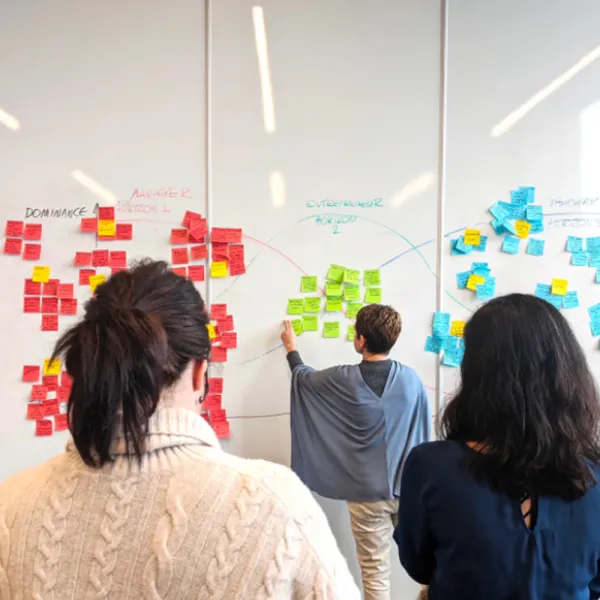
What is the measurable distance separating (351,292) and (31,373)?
1439mm

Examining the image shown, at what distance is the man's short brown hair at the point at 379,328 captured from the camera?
195cm

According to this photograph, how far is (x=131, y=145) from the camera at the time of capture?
2.15 meters

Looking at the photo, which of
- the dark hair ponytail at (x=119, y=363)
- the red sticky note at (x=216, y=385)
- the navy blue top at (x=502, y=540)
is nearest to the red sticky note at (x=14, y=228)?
the red sticky note at (x=216, y=385)

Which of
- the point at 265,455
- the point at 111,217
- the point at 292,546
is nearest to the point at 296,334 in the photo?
the point at 265,455

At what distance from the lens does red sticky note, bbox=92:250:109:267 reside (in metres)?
2.17

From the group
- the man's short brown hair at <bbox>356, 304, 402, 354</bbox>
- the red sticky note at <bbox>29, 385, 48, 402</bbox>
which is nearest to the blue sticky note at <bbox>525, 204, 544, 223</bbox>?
the man's short brown hair at <bbox>356, 304, 402, 354</bbox>

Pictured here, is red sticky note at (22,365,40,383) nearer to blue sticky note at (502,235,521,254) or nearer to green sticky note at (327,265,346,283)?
green sticky note at (327,265,346,283)

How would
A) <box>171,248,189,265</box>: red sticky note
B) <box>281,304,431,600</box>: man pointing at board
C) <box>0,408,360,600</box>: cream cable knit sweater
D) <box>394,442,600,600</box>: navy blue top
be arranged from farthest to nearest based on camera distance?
<box>171,248,189,265</box>: red sticky note < <box>281,304,431,600</box>: man pointing at board < <box>394,442,600,600</box>: navy blue top < <box>0,408,360,600</box>: cream cable knit sweater

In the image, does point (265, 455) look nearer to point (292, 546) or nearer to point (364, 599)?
point (364, 599)

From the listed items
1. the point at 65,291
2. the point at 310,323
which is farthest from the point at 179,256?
the point at 310,323

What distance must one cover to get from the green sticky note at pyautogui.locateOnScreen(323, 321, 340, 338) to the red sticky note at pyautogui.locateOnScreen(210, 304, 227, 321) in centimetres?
44

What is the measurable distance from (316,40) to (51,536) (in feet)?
6.93

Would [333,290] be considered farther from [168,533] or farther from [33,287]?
[168,533]

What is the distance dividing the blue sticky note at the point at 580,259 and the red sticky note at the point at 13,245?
2.44m
